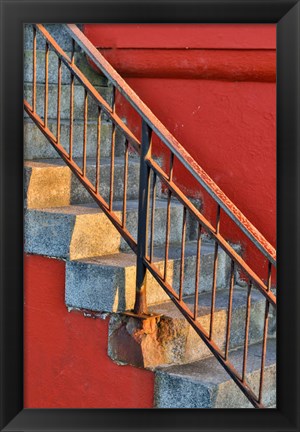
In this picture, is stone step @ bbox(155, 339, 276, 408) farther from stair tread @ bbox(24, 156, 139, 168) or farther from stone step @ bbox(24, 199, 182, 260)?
stair tread @ bbox(24, 156, 139, 168)

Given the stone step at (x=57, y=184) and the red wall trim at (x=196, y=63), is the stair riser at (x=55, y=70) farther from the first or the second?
the stone step at (x=57, y=184)

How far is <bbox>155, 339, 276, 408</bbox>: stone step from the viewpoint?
4.69m

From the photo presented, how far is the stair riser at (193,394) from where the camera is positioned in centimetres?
468

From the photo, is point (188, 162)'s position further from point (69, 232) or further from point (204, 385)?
point (204, 385)

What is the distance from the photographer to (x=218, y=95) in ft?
18.4

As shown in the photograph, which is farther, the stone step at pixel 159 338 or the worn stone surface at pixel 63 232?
the worn stone surface at pixel 63 232

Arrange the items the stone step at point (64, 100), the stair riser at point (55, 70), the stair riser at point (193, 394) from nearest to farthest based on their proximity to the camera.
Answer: the stair riser at point (193, 394)
the stone step at point (64, 100)
the stair riser at point (55, 70)

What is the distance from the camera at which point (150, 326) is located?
488 centimetres

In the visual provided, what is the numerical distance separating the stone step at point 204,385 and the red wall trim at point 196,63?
Answer: 1.46 meters
